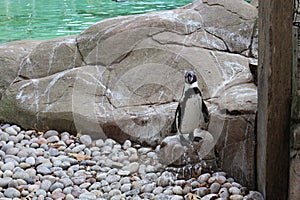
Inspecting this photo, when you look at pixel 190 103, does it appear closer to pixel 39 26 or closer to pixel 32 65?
pixel 32 65

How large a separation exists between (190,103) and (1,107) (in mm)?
1913

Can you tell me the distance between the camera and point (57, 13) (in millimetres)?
11625

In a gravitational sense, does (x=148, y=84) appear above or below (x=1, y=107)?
above

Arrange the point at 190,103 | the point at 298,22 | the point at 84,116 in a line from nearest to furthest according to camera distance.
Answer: the point at 298,22 < the point at 190,103 < the point at 84,116

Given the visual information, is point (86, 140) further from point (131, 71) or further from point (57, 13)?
point (57, 13)

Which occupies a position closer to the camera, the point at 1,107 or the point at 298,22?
the point at 298,22

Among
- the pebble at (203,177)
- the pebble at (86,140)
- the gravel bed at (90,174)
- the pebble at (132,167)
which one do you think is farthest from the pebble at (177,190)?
the pebble at (86,140)

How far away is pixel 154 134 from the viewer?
3.63 metres

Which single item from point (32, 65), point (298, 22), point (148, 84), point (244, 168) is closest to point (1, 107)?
point (32, 65)

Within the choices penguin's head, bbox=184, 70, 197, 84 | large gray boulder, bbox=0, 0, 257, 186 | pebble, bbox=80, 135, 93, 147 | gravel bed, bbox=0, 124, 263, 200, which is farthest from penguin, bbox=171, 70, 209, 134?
pebble, bbox=80, 135, 93, 147

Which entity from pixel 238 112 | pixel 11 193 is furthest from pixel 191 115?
pixel 11 193

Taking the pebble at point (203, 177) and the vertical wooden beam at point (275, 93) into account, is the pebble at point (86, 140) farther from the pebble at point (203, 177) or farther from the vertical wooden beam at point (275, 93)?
the vertical wooden beam at point (275, 93)

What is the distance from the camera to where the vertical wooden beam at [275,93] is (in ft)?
8.01

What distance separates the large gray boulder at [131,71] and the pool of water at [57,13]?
14.0 ft
